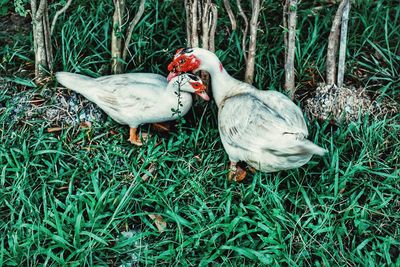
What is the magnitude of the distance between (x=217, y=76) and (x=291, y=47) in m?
0.51

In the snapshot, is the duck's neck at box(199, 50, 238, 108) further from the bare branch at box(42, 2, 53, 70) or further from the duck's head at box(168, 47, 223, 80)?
the bare branch at box(42, 2, 53, 70)

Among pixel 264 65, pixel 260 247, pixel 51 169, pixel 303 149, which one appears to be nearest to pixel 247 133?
pixel 303 149

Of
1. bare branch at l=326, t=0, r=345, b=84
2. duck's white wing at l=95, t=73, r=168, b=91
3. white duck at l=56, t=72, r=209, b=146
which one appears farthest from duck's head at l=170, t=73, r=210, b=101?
bare branch at l=326, t=0, r=345, b=84

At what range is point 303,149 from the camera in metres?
3.77

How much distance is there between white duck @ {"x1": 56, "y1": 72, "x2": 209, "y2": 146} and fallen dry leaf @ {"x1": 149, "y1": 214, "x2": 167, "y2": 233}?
56 cm

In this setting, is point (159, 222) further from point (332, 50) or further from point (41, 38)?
point (332, 50)

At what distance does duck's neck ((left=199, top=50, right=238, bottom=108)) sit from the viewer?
14.1ft

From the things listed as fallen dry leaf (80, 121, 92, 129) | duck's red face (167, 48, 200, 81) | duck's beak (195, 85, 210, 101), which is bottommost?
fallen dry leaf (80, 121, 92, 129)

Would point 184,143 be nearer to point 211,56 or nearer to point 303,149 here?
point 211,56

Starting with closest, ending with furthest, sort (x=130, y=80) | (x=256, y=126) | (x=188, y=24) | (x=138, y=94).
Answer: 1. (x=256, y=126)
2. (x=138, y=94)
3. (x=130, y=80)
4. (x=188, y=24)

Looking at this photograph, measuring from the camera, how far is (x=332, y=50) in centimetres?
452

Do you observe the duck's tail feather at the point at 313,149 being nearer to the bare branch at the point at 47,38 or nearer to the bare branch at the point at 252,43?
the bare branch at the point at 252,43

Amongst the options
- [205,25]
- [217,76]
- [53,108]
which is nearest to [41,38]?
[53,108]

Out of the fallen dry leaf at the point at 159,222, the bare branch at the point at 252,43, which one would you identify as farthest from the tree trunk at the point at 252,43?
the fallen dry leaf at the point at 159,222
